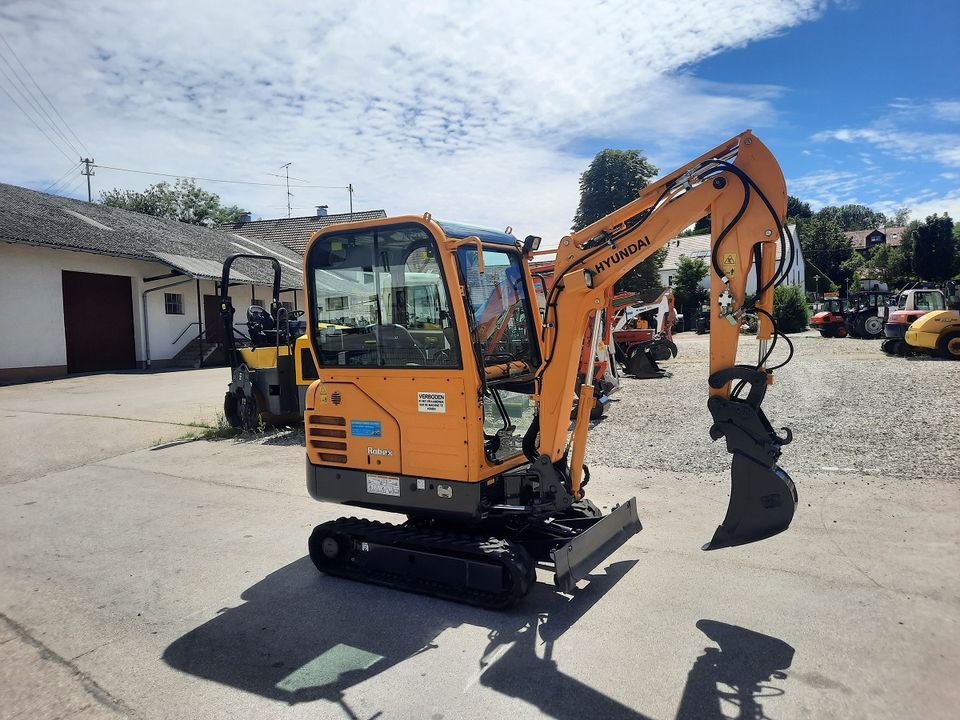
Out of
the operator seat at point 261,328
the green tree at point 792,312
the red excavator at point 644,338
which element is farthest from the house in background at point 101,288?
the green tree at point 792,312

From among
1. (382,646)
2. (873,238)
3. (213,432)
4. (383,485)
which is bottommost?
(382,646)

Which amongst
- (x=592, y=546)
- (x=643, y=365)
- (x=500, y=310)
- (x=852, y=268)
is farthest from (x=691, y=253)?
(x=592, y=546)

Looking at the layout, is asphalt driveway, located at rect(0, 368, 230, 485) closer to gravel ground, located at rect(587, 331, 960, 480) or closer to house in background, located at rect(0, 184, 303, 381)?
house in background, located at rect(0, 184, 303, 381)

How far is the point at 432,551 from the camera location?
4605 mm

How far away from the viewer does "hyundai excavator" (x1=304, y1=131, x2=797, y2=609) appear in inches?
155

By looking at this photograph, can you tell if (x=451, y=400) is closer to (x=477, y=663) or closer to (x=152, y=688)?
(x=477, y=663)

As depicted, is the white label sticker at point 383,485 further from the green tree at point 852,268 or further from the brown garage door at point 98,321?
the green tree at point 852,268

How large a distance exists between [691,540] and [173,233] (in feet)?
81.7

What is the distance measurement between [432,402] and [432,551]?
1.05 metres

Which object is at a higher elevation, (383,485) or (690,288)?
(690,288)

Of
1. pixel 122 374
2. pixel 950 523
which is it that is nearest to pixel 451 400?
pixel 950 523

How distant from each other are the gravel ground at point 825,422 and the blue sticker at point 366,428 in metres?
4.20

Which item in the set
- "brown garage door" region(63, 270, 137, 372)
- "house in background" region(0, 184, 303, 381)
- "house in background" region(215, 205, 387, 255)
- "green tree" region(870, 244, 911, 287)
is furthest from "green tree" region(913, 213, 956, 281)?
"brown garage door" region(63, 270, 137, 372)

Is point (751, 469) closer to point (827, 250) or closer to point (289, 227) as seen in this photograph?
point (289, 227)
